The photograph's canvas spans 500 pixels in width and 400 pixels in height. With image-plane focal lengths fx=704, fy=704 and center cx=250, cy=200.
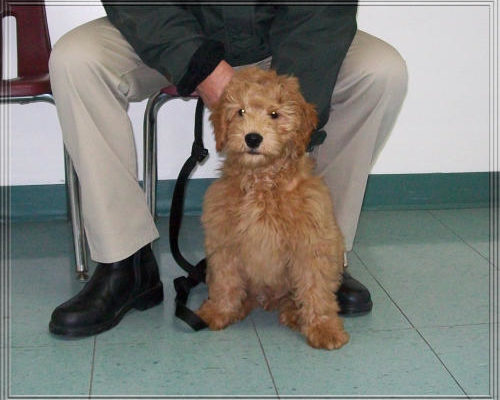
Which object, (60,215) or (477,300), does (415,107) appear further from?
(60,215)

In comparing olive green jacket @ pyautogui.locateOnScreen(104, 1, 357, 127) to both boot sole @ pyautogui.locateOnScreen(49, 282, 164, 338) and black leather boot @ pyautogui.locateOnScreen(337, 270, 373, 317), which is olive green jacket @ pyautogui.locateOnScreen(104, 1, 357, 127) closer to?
Answer: black leather boot @ pyautogui.locateOnScreen(337, 270, 373, 317)

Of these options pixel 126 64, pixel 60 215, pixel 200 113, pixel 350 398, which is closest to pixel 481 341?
pixel 350 398

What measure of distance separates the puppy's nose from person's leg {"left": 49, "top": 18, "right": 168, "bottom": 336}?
432 millimetres

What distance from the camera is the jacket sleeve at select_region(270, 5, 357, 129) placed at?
6.49 ft

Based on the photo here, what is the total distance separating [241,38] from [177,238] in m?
0.64

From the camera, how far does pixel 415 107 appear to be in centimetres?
306

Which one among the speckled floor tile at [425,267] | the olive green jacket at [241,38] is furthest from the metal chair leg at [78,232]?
the speckled floor tile at [425,267]

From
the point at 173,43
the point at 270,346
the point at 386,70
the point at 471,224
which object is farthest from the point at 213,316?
the point at 471,224

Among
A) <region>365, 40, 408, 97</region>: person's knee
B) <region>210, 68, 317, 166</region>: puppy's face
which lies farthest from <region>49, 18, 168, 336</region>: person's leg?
<region>365, 40, 408, 97</region>: person's knee

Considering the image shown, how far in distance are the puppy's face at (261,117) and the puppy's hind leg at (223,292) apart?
1.07 feet

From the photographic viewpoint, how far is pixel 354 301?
6.93 ft

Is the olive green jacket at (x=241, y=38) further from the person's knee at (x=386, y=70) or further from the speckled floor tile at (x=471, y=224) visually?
the speckled floor tile at (x=471, y=224)

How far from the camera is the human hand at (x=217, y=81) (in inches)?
74.9

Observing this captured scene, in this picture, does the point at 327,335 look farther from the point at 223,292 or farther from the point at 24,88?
the point at 24,88
